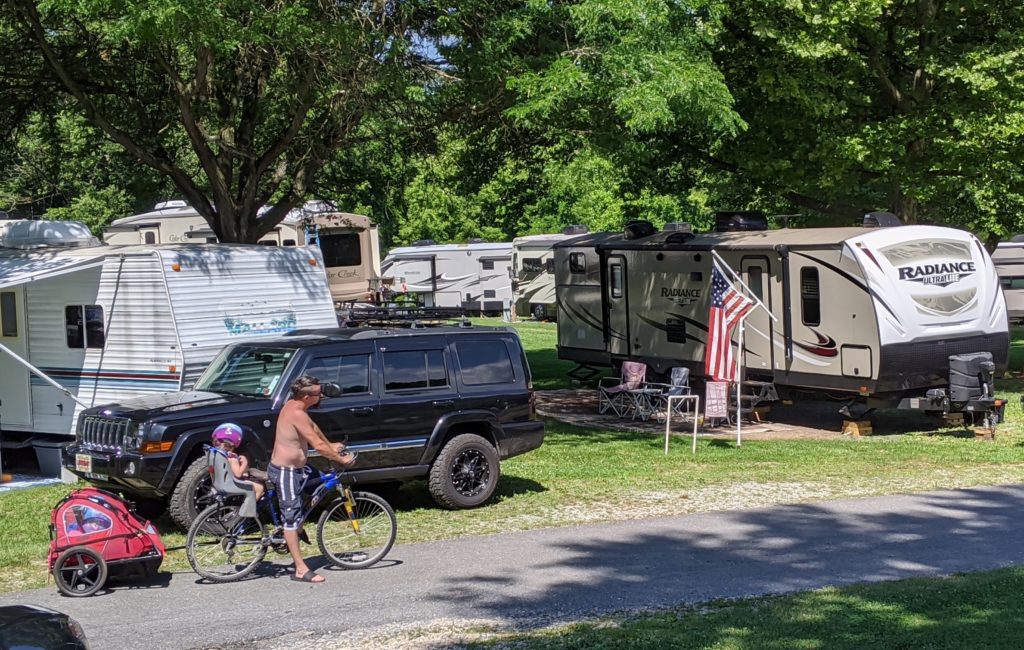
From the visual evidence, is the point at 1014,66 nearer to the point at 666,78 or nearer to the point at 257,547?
the point at 666,78

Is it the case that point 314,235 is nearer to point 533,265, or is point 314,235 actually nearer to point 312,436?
point 533,265

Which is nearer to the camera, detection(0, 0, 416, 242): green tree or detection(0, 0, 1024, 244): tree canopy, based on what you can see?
detection(0, 0, 416, 242): green tree

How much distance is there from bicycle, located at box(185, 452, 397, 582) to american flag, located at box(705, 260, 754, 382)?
749 centimetres

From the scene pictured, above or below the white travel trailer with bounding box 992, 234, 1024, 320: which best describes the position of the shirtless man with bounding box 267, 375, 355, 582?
below

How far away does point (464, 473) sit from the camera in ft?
38.2

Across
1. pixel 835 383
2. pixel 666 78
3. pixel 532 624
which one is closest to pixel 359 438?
pixel 532 624

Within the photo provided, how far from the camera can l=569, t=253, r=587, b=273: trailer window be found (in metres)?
22.2

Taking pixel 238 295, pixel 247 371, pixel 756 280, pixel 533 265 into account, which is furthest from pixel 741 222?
pixel 533 265

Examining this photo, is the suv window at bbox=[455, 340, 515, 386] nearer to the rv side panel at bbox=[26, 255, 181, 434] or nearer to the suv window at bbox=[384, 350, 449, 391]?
the suv window at bbox=[384, 350, 449, 391]

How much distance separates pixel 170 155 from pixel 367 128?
4.39 meters

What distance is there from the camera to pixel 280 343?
11.4 meters

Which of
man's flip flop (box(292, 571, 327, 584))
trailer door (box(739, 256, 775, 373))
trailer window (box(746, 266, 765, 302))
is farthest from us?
trailer window (box(746, 266, 765, 302))

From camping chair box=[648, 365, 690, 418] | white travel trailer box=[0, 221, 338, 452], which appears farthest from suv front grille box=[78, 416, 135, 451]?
camping chair box=[648, 365, 690, 418]

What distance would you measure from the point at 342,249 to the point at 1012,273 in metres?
18.8
